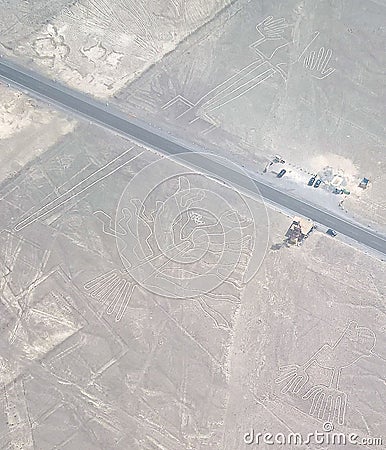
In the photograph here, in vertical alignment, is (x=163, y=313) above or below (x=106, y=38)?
below

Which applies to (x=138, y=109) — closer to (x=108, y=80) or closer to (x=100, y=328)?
(x=108, y=80)

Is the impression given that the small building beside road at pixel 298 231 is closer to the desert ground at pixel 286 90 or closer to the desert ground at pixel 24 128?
the desert ground at pixel 286 90

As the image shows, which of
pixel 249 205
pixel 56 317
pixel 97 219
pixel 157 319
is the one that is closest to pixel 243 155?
pixel 249 205

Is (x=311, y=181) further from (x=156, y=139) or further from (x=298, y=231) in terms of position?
(x=156, y=139)

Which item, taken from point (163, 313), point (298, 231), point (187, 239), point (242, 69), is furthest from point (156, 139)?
point (163, 313)

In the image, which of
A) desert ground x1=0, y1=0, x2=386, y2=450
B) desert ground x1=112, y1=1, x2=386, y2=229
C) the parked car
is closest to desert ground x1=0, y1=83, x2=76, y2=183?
desert ground x1=0, y1=0, x2=386, y2=450

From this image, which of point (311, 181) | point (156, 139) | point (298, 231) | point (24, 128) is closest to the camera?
point (298, 231)
